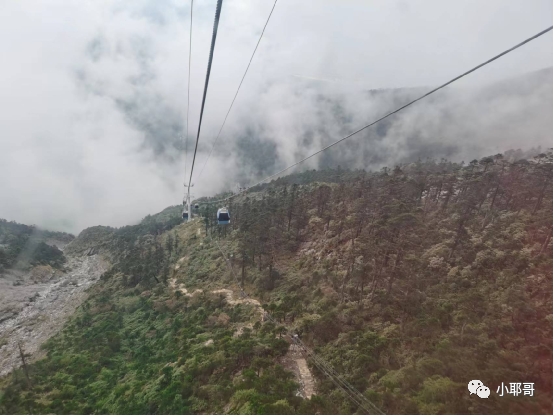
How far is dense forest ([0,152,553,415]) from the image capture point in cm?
1750

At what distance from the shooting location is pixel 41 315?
7425cm

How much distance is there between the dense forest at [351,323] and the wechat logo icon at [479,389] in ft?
0.86

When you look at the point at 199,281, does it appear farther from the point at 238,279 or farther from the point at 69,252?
the point at 69,252

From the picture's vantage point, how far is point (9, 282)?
9700 cm

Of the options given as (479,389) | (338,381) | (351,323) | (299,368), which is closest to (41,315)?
(299,368)

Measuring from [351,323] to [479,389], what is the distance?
46.4 feet

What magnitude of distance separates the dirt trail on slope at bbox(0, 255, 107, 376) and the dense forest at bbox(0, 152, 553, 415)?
23.5 feet

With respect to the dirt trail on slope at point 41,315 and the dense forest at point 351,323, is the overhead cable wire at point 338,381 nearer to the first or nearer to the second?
the dense forest at point 351,323

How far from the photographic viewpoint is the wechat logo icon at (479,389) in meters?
13.5

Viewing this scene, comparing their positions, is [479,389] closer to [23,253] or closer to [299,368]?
[299,368]

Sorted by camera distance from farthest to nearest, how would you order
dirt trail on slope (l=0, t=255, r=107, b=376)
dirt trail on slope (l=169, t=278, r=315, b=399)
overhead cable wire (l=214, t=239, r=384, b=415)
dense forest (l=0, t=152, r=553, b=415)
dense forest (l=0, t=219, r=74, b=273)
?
dense forest (l=0, t=219, r=74, b=273)
dirt trail on slope (l=0, t=255, r=107, b=376)
dirt trail on slope (l=169, t=278, r=315, b=399)
dense forest (l=0, t=152, r=553, b=415)
overhead cable wire (l=214, t=239, r=384, b=415)

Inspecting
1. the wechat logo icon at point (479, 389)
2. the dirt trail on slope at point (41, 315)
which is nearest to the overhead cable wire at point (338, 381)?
the wechat logo icon at point (479, 389)

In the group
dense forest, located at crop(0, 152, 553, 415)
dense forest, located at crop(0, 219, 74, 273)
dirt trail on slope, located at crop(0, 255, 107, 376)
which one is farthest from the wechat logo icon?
dense forest, located at crop(0, 219, 74, 273)

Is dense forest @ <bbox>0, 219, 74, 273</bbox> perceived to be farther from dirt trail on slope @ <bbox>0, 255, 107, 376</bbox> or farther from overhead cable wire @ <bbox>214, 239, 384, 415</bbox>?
overhead cable wire @ <bbox>214, 239, 384, 415</bbox>
